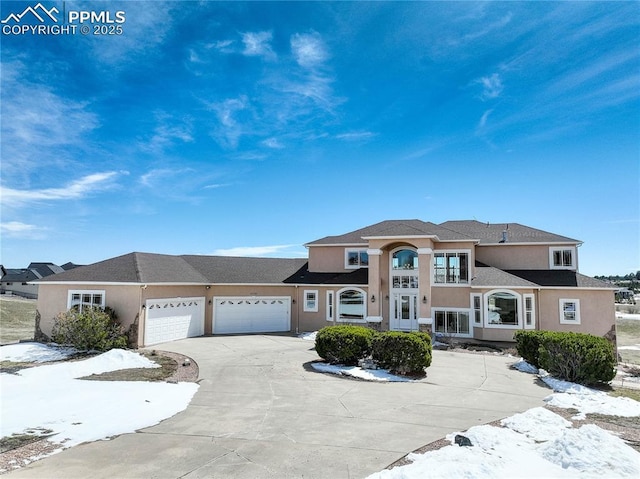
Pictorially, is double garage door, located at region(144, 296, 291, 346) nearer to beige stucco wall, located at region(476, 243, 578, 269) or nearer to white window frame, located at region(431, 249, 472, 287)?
white window frame, located at region(431, 249, 472, 287)

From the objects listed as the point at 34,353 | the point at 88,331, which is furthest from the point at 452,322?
the point at 34,353

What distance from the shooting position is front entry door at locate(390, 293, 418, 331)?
2380 centimetres

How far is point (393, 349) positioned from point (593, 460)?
8000mm

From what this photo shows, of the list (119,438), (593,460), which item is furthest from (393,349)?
(119,438)

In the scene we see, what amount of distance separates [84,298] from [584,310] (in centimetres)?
2548

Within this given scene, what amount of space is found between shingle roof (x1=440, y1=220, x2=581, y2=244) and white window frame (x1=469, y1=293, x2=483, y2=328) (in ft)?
15.6

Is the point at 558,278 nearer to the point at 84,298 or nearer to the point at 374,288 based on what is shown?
the point at 374,288

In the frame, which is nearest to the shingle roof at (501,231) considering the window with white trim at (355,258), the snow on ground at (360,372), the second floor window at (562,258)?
the second floor window at (562,258)

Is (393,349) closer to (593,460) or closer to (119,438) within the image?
(593,460)

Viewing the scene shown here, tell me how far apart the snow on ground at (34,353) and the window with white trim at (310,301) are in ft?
42.2

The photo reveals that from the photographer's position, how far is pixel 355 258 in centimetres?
2714

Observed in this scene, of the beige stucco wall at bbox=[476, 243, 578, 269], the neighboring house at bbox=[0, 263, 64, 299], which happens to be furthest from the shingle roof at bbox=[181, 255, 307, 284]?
the neighboring house at bbox=[0, 263, 64, 299]

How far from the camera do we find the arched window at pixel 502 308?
22109 millimetres

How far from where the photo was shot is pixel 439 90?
55.1 ft
